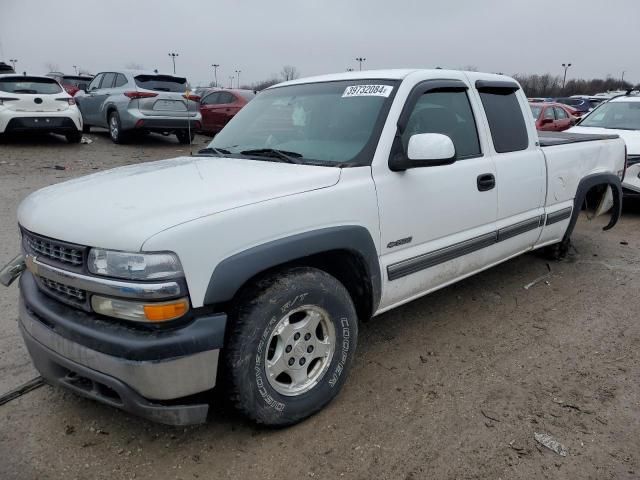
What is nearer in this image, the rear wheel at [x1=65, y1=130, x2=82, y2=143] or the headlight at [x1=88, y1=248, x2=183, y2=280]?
the headlight at [x1=88, y1=248, x2=183, y2=280]

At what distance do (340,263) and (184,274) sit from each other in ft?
3.36

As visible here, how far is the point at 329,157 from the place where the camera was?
3.01 m

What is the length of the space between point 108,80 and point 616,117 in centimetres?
1099

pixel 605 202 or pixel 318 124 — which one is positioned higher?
pixel 318 124

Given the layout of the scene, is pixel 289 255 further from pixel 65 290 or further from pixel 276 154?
pixel 65 290

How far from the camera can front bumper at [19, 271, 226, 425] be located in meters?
2.13

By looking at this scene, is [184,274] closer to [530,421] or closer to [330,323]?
[330,323]

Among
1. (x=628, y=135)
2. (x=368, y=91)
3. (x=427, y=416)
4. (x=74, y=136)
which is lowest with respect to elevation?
(x=427, y=416)

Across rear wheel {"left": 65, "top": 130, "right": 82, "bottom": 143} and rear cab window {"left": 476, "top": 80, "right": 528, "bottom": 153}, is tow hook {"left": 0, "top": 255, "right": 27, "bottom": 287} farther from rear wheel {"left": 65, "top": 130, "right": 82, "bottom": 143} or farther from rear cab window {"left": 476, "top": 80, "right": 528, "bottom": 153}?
rear wheel {"left": 65, "top": 130, "right": 82, "bottom": 143}

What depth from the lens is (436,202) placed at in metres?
3.21

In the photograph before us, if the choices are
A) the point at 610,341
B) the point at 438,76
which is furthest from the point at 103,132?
the point at 610,341

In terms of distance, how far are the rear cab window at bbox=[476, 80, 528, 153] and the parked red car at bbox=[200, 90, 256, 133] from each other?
427 inches

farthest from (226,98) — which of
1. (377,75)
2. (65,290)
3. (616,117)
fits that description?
(65,290)

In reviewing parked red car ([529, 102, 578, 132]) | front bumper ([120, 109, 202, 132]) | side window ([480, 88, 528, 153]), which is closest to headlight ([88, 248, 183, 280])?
side window ([480, 88, 528, 153])
